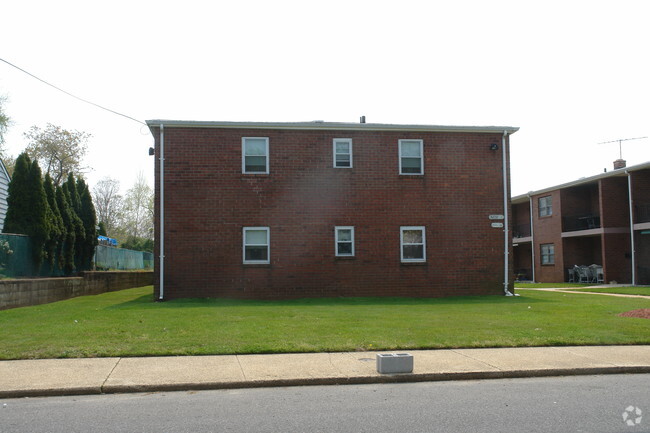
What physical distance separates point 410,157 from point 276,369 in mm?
14042

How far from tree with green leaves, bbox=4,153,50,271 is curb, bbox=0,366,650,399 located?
14596mm

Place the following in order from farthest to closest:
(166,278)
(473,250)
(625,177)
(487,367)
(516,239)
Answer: (516,239) < (625,177) < (473,250) < (166,278) < (487,367)

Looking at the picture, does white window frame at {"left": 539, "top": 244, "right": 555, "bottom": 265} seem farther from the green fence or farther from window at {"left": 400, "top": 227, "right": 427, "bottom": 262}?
the green fence

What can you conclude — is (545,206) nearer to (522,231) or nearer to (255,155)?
(522,231)

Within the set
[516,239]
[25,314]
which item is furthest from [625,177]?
[25,314]

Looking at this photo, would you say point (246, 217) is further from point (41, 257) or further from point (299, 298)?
point (41, 257)

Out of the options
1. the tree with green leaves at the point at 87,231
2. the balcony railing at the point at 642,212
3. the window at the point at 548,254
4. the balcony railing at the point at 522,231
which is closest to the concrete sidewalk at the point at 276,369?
A: the tree with green leaves at the point at 87,231

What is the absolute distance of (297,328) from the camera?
12219 mm

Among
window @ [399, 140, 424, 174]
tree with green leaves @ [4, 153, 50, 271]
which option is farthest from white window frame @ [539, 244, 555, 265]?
tree with green leaves @ [4, 153, 50, 271]

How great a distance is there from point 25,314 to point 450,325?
33.6 ft

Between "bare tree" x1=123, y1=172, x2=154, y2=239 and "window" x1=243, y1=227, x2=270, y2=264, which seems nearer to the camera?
"window" x1=243, y1=227, x2=270, y2=264

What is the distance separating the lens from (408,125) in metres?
21.2

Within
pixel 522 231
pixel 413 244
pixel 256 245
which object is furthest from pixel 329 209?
pixel 522 231

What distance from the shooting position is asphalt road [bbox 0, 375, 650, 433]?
19.8ft
